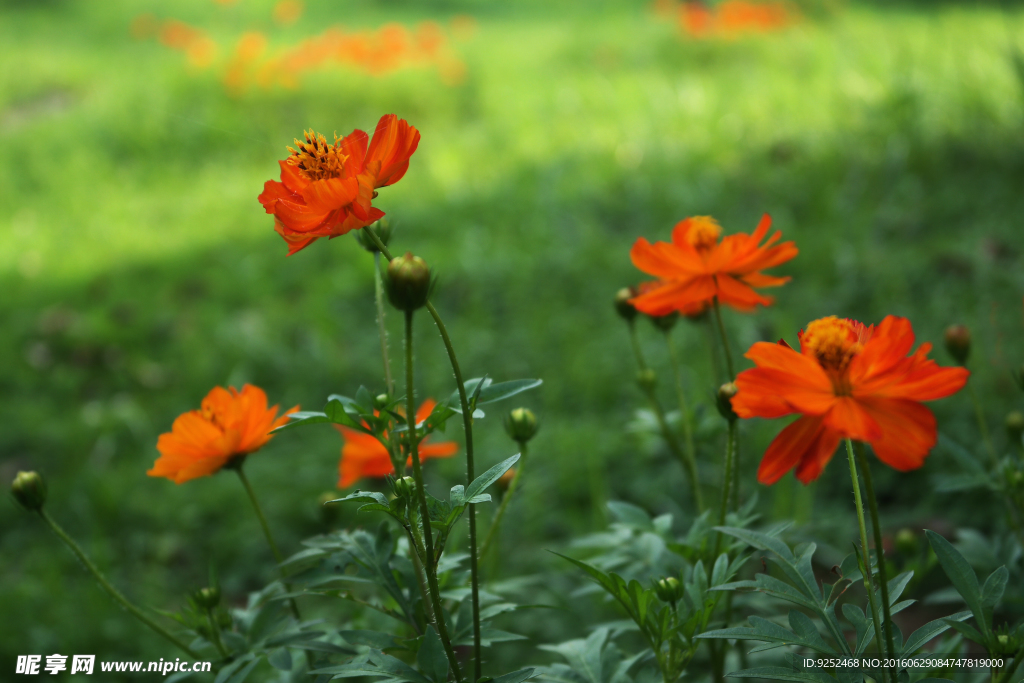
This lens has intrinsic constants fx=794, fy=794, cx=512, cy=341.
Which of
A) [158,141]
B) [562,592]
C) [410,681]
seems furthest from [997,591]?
[158,141]

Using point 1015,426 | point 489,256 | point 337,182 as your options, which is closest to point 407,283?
point 337,182

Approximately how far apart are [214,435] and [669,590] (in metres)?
0.43

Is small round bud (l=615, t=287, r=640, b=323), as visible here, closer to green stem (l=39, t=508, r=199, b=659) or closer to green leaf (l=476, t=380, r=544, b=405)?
green leaf (l=476, t=380, r=544, b=405)

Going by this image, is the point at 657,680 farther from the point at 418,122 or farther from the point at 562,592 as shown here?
the point at 418,122

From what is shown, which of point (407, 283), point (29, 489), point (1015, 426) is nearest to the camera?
point (407, 283)

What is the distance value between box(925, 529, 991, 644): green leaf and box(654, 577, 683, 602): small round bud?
0.20m

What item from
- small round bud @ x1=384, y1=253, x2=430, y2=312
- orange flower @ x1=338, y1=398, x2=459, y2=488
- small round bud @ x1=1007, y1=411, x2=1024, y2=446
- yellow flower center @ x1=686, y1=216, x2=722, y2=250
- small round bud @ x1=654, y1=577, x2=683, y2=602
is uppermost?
small round bud @ x1=384, y1=253, x2=430, y2=312

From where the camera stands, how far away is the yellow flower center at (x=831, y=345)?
0.55 metres

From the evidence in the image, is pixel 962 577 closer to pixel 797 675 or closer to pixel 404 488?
pixel 797 675

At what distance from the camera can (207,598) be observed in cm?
73

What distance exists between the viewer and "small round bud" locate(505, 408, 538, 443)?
29.1 inches

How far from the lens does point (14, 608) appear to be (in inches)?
55.1

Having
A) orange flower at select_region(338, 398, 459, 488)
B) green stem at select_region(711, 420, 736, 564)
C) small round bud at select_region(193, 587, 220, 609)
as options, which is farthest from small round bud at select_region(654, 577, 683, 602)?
small round bud at select_region(193, 587, 220, 609)

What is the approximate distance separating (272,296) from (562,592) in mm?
1521
